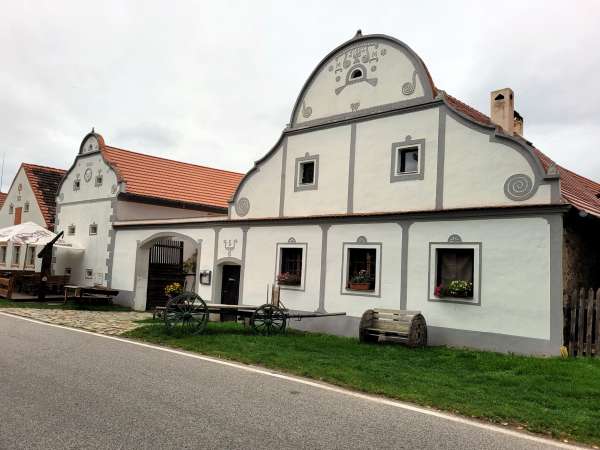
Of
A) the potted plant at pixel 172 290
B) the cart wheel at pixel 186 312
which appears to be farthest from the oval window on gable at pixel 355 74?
the potted plant at pixel 172 290

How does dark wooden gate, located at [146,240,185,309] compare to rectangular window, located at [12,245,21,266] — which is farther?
rectangular window, located at [12,245,21,266]

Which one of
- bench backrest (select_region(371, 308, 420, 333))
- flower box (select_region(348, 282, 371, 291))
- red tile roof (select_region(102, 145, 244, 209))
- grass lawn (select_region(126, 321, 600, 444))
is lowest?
grass lawn (select_region(126, 321, 600, 444))

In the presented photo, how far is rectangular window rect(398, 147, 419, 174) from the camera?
512 inches

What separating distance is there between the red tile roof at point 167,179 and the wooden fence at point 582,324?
54.9 ft

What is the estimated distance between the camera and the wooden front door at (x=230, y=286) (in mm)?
16688

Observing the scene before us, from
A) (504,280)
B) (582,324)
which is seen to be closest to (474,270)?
(504,280)

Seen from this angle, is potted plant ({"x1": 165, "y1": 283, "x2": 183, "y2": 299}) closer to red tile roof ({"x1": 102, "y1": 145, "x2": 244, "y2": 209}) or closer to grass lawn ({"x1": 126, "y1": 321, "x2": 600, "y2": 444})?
red tile roof ({"x1": 102, "y1": 145, "x2": 244, "y2": 209})

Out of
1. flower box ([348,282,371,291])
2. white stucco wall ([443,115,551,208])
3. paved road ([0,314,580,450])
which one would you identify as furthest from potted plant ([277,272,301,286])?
paved road ([0,314,580,450])

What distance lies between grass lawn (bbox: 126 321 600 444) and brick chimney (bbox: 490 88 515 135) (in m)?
6.29

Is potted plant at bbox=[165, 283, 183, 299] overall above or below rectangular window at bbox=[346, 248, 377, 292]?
below

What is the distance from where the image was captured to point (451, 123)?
12.3m

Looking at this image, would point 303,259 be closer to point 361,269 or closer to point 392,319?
point 361,269

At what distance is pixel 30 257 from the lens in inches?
1005

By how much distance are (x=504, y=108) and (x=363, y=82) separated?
12.4 feet
